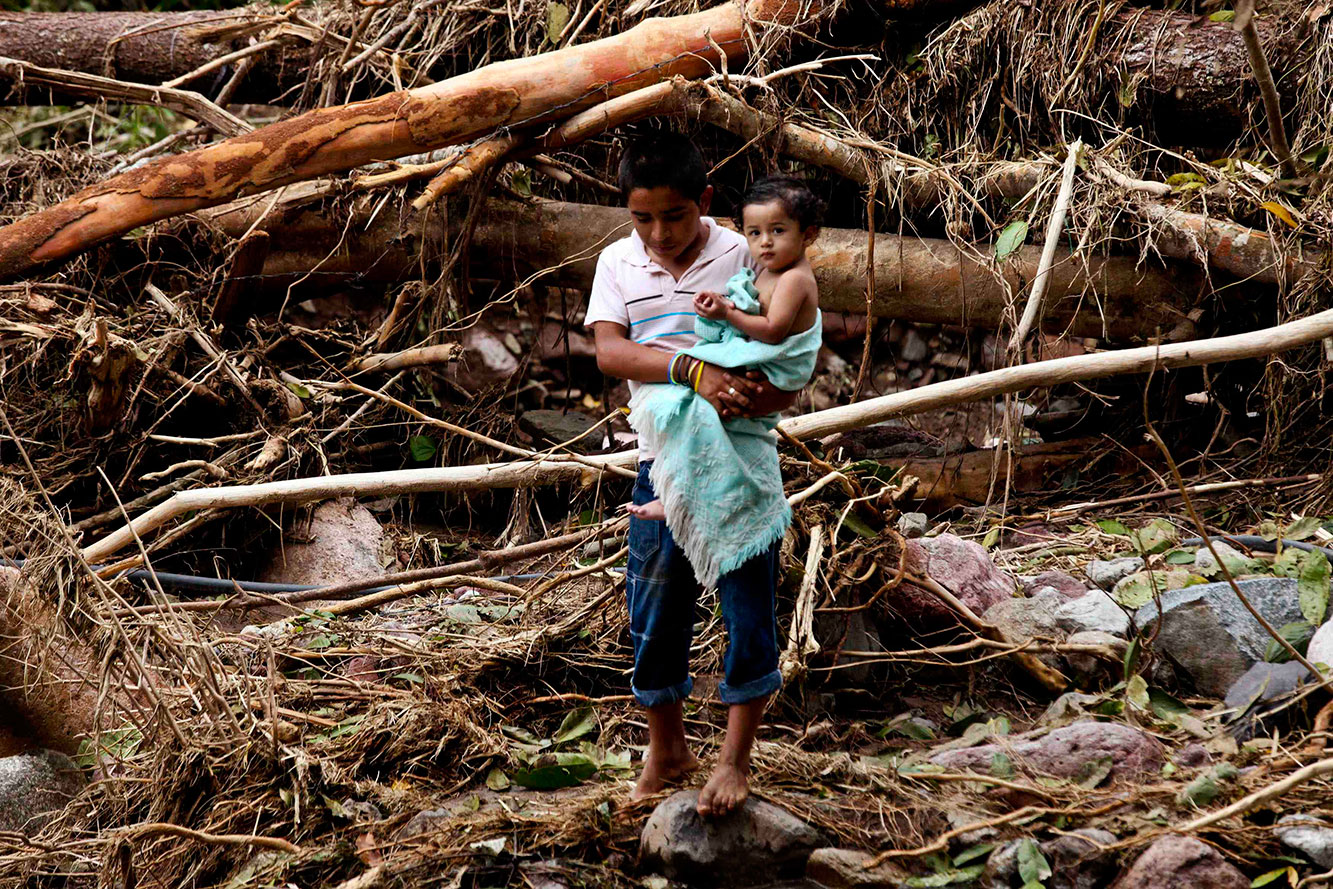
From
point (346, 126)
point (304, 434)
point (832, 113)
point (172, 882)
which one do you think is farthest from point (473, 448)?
point (172, 882)

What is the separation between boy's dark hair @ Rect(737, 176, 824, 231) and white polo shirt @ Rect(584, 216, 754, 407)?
0.17 metres

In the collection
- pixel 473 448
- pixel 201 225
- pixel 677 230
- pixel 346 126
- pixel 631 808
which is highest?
pixel 677 230

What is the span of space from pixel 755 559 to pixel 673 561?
0.65 feet

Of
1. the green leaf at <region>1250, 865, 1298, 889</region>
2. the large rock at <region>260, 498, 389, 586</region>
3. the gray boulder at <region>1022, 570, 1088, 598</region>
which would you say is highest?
the green leaf at <region>1250, 865, 1298, 889</region>

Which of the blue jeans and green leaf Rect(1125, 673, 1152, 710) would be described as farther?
green leaf Rect(1125, 673, 1152, 710)

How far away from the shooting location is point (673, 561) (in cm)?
269

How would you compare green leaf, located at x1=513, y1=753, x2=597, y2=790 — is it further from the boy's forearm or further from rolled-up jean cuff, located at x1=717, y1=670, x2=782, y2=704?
the boy's forearm

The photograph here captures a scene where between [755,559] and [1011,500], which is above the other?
[755,559]

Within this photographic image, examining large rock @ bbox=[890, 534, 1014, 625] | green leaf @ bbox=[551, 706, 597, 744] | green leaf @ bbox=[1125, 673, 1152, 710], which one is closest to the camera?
green leaf @ bbox=[1125, 673, 1152, 710]

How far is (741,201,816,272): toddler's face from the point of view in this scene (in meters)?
2.42

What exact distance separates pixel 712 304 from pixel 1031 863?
145 centimetres

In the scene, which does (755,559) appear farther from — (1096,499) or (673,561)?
(1096,499)

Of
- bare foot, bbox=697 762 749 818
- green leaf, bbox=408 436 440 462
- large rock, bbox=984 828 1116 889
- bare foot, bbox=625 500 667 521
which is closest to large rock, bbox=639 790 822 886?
bare foot, bbox=697 762 749 818

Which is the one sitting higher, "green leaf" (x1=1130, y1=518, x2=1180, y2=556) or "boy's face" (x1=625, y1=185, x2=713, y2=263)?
"boy's face" (x1=625, y1=185, x2=713, y2=263)
